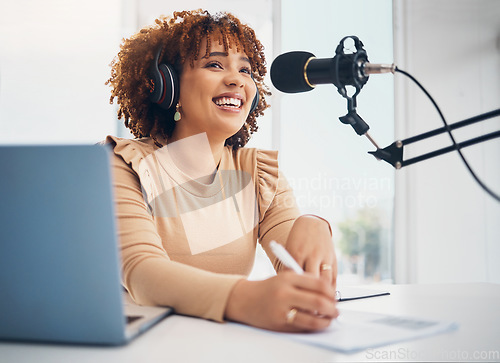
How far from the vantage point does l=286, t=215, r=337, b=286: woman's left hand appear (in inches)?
32.9

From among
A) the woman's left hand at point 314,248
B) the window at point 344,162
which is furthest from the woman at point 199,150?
the window at point 344,162

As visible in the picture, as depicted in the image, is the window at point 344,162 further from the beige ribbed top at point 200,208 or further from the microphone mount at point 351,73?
the microphone mount at point 351,73

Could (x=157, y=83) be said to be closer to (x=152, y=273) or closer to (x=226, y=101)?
(x=226, y=101)

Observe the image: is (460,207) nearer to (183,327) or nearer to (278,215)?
(278,215)

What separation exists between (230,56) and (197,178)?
14.4 inches

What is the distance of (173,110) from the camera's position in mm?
1410

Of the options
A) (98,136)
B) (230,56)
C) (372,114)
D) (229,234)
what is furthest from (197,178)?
(372,114)

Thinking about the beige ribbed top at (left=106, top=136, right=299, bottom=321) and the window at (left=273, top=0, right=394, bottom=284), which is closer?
the beige ribbed top at (left=106, top=136, right=299, bottom=321)

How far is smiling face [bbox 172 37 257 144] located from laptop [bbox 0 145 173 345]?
80cm

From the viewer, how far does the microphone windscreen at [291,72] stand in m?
0.80

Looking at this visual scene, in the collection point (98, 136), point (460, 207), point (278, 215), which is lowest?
point (460, 207)

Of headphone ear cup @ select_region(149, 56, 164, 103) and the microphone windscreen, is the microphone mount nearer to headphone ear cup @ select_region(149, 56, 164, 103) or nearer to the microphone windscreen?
the microphone windscreen

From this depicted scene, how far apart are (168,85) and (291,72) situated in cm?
56

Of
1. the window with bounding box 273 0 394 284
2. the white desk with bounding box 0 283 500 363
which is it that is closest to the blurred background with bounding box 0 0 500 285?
the window with bounding box 273 0 394 284
